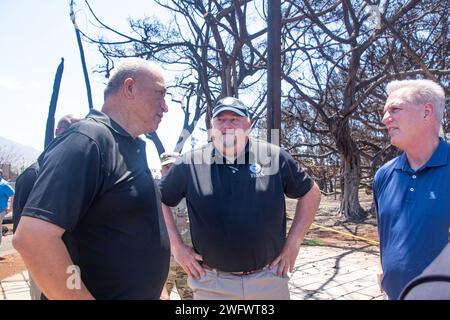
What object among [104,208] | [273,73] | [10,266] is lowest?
[10,266]

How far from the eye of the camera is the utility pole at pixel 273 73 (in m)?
3.67

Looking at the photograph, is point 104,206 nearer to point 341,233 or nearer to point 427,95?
point 427,95

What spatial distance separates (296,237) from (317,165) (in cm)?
1924

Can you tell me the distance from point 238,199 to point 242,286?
0.51 m

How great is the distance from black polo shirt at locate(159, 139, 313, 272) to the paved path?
7.23ft

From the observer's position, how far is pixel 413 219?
76.9 inches

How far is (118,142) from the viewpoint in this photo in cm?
164

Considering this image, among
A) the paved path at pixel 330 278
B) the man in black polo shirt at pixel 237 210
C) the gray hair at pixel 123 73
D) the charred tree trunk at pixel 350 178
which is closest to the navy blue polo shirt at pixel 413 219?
the man in black polo shirt at pixel 237 210

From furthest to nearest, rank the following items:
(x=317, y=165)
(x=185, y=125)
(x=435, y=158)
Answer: (x=317, y=165) → (x=185, y=125) → (x=435, y=158)

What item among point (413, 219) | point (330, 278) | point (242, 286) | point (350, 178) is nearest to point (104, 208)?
point (242, 286)

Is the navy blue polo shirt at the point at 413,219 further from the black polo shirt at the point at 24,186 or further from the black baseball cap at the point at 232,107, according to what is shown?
the black polo shirt at the point at 24,186

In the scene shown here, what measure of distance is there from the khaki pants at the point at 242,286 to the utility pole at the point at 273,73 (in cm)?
145

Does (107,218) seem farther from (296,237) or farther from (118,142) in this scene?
(296,237)

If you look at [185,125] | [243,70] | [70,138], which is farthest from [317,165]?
[70,138]
